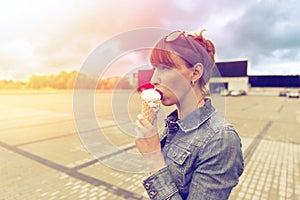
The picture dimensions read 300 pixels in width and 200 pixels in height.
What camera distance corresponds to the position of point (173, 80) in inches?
41.3

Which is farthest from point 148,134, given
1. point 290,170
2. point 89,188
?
point 290,170

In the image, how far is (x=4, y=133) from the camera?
7.20 m

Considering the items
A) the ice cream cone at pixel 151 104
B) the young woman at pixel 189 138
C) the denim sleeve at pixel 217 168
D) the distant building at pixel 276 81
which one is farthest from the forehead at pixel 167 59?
the distant building at pixel 276 81

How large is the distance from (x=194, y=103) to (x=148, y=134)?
34 centimetres

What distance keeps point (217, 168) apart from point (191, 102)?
15.4 inches

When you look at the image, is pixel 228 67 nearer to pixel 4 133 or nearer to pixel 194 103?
pixel 4 133

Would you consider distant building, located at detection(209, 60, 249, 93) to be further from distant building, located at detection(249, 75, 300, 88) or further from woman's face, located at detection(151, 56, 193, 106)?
woman's face, located at detection(151, 56, 193, 106)

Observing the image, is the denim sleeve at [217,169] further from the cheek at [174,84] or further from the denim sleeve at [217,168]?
the cheek at [174,84]

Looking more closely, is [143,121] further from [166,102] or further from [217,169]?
[217,169]

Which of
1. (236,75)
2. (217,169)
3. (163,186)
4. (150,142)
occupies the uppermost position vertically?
(236,75)

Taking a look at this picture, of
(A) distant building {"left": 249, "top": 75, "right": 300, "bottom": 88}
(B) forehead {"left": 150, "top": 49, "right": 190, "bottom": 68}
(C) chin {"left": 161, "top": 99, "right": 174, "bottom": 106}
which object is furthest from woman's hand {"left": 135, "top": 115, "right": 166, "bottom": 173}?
(A) distant building {"left": 249, "top": 75, "right": 300, "bottom": 88}

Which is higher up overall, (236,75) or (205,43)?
A: (236,75)

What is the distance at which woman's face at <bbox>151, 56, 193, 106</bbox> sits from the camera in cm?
105

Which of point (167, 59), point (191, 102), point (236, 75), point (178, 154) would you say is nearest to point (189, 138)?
point (178, 154)
